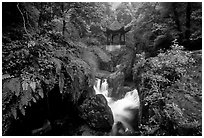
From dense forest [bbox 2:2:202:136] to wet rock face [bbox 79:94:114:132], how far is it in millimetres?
39

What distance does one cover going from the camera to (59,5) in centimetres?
396

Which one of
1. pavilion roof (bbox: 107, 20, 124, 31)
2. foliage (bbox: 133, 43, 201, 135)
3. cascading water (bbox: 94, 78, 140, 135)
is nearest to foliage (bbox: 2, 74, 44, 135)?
foliage (bbox: 133, 43, 201, 135)

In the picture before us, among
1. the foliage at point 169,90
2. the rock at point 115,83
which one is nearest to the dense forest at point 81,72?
the foliage at point 169,90

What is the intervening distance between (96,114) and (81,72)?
13.2ft

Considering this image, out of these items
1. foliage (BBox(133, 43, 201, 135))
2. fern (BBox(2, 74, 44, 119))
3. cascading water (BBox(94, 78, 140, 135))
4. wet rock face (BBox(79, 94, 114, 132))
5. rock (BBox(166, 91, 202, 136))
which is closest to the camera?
fern (BBox(2, 74, 44, 119))

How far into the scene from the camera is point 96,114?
687 centimetres

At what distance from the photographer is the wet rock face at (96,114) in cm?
674

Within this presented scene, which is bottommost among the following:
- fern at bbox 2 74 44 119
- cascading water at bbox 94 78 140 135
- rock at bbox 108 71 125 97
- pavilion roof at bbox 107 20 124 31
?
cascading water at bbox 94 78 140 135

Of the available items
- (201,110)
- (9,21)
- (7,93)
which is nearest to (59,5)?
(9,21)

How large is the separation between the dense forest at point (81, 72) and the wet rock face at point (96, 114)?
4 cm

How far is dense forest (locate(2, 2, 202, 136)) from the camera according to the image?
281 cm

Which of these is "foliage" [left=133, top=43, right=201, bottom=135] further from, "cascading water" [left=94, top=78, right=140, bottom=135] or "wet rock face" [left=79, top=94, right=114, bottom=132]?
"cascading water" [left=94, top=78, right=140, bottom=135]

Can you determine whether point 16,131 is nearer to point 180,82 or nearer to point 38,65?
point 38,65

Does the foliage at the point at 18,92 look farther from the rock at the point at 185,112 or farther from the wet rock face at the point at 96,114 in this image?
the wet rock face at the point at 96,114
